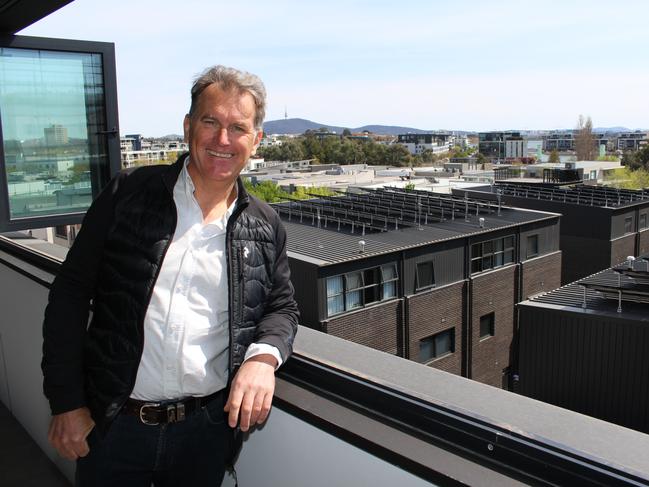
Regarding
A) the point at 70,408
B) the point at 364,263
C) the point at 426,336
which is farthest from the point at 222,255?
the point at 426,336

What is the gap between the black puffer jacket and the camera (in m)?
1.24

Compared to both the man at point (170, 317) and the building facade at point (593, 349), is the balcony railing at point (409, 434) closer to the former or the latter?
the man at point (170, 317)

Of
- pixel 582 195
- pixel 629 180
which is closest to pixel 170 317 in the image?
pixel 582 195

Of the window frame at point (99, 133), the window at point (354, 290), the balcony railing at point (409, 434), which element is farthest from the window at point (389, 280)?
the balcony railing at point (409, 434)

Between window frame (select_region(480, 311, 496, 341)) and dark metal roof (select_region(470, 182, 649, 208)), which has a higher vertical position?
dark metal roof (select_region(470, 182, 649, 208))

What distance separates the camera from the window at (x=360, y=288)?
12.1 m

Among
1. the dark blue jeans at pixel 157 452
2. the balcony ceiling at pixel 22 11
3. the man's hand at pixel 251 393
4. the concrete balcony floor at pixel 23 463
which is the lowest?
the concrete balcony floor at pixel 23 463

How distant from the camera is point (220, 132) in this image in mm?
1303

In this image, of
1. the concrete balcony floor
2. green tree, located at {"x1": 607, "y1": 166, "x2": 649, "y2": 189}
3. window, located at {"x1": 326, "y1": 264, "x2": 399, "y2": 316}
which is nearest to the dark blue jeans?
the concrete balcony floor

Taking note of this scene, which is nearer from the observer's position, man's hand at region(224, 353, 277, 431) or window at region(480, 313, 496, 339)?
man's hand at region(224, 353, 277, 431)

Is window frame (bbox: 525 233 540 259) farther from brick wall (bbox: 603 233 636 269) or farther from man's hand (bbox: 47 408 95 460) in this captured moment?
man's hand (bbox: 47 408 95 460)

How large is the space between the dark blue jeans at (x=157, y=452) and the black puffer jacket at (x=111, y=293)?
2.7 inches

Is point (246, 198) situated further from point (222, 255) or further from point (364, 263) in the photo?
point (364, 263)

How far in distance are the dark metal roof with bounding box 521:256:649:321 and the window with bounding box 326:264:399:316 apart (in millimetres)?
3522
